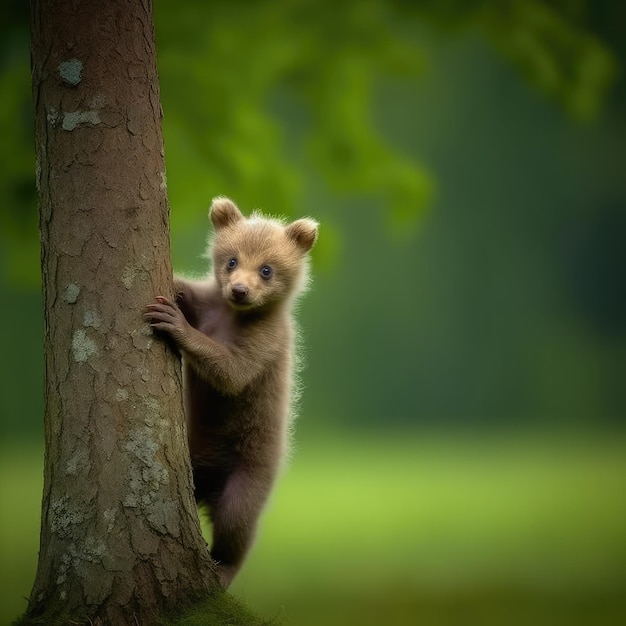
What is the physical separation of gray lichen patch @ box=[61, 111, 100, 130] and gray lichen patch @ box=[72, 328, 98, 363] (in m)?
0.91

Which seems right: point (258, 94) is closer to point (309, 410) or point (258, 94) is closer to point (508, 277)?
point (309, 410)

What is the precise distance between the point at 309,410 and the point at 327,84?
40.6 feet

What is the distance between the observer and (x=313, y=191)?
16.6 meters

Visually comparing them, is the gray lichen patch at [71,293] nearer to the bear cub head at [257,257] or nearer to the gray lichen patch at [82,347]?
the gray lichen patch at [82,347]

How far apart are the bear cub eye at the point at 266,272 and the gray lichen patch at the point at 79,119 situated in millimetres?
1601

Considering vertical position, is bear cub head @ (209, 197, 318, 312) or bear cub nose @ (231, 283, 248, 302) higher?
bear cub head @ (209, 197, 318, 312)

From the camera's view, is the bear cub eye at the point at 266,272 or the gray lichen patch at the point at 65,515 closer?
the gray lichen patch at the point at 65,515

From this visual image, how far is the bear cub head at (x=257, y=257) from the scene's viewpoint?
534 centimetres

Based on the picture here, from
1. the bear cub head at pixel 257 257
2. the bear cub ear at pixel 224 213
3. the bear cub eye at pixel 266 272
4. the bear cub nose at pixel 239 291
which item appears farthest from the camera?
the bear cub ear at pixel 224 213

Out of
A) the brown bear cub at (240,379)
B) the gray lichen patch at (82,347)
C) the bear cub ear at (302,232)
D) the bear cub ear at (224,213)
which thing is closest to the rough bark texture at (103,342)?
the gray lichen patch at (82,347)

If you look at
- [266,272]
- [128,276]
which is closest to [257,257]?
[266,272]

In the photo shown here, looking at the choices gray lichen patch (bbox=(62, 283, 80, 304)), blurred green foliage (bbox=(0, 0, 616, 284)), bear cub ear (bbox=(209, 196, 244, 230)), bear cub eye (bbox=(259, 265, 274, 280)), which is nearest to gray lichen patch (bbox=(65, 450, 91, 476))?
gray lichen patch (bbox=(62, 283, 80, 304))

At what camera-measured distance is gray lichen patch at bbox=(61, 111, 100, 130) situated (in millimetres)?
4223

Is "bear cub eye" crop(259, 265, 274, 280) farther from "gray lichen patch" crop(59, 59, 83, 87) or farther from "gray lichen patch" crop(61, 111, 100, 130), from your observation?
"gray lichen patch" crop(59, 59, 83, 87)
